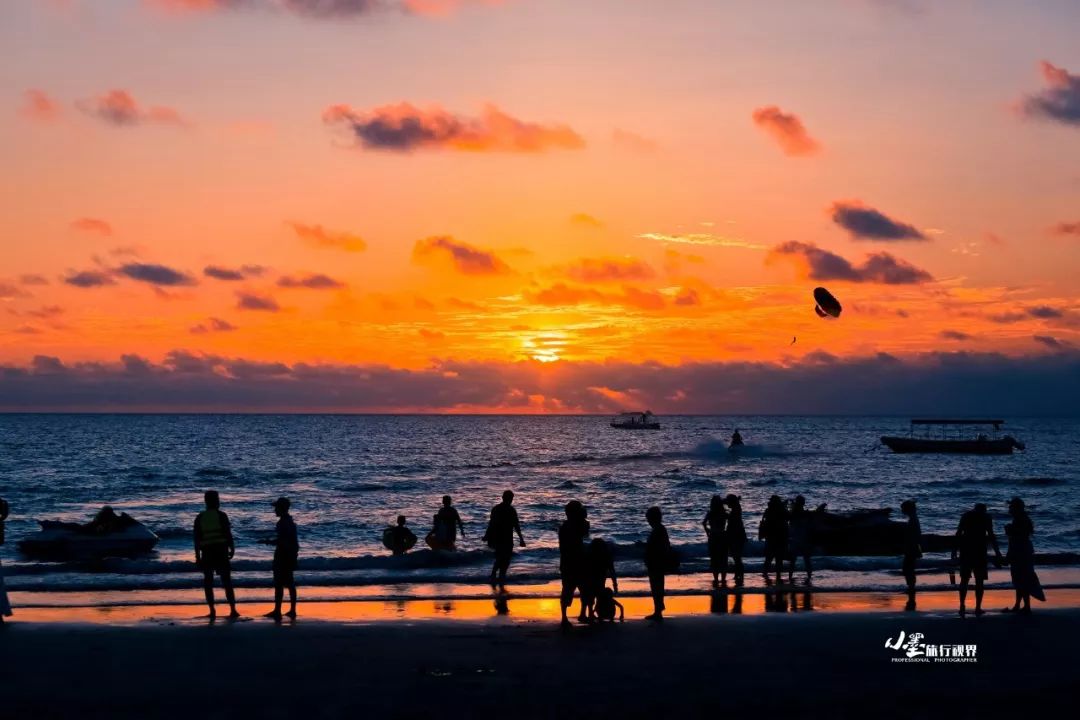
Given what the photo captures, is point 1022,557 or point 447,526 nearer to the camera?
point 1022,557

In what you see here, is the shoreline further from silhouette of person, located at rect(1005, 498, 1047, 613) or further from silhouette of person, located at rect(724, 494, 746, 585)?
silhouette of person, located at rect(724, 494, 746, 585)

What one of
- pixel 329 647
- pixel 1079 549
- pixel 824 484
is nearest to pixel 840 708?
pixel 329 647

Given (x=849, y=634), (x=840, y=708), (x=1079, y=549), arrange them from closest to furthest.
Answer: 1. (x=840, y=708)
2. (x=849, y=634)
3. (x=1079, y=549)

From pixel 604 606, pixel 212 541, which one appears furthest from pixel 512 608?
pixel 212 541

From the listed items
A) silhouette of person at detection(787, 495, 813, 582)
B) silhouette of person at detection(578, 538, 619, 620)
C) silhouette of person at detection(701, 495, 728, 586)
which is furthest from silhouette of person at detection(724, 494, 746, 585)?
silhouette of person at detection(578, 538, 619, 620)

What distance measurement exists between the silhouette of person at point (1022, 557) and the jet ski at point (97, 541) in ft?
83.5

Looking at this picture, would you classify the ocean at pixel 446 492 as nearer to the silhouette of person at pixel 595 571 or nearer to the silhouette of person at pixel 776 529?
the silhouette of person at pixel 776 529

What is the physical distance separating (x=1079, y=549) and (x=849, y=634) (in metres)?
21.2

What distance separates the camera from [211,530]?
52.3ft

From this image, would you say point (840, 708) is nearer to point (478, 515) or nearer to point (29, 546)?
point (29, 546)

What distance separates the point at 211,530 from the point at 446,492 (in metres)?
48.7

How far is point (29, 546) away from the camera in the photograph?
33062 mm

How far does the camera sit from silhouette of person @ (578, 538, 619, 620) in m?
15.7

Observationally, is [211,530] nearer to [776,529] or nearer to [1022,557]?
[776,529]
